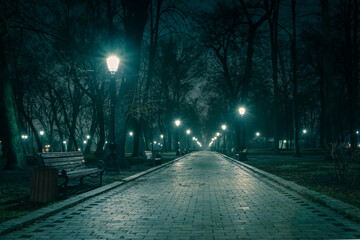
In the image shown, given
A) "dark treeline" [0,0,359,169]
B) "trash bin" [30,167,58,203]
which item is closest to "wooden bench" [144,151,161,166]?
"dark treeline" [0,0,359,169]

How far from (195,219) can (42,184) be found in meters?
3.74

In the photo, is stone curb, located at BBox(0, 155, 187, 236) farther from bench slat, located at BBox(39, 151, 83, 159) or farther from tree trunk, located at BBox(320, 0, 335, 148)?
tree trunk, located at BBox(320, 0, 335, 148)

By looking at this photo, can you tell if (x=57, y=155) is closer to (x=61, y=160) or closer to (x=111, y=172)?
(x=61, y=160)

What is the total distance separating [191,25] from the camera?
19.8 m

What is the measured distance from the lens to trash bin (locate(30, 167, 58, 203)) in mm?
7320

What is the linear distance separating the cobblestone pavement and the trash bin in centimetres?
82

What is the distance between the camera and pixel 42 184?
7.41 m

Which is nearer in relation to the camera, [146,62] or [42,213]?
[42,213]

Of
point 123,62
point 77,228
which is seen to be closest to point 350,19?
point 123,62

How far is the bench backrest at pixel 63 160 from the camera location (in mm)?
7941

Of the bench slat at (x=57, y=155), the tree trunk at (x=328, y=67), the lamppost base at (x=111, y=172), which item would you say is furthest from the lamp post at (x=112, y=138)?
the tree trunk at (x=328, y=67)

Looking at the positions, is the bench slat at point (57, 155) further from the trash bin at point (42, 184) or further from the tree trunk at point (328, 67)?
the tree trunk at point (328, 67)

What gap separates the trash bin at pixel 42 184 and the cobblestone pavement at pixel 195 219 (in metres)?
0.82

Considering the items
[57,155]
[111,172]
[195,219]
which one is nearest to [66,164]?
[57,155]
